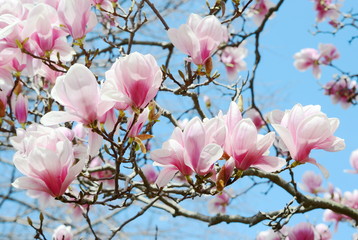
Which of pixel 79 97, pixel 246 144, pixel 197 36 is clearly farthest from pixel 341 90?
pixel 79 97

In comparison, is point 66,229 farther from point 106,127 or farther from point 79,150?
point 106,127

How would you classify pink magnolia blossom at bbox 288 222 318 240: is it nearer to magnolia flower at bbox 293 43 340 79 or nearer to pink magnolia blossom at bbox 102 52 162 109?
pink magnolia blossom at bbox 102 52 162 109

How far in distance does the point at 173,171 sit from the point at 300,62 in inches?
110

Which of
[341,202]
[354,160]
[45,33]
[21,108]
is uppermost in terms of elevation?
[354,160]

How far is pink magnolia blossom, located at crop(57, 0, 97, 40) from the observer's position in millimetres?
1348

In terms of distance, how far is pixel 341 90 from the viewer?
354 cm

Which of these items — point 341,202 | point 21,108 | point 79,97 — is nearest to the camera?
point 79,97

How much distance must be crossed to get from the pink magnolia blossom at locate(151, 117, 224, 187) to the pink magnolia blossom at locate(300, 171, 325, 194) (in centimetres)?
189

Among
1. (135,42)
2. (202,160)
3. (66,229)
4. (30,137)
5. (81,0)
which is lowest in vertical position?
(66,229)

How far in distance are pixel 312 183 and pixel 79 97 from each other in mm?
2094

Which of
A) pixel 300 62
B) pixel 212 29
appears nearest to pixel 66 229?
pixel 212 29

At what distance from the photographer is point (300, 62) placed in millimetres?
3686

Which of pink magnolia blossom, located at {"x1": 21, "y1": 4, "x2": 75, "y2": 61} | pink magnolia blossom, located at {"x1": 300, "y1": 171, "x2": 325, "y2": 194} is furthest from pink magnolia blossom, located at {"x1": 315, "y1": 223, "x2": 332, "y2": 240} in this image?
pink magnolia blossom, located at {"x1": 21, "y1": 4, "x2": 75, "y2": 61}

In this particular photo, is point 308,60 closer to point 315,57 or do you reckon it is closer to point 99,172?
point 315,57
